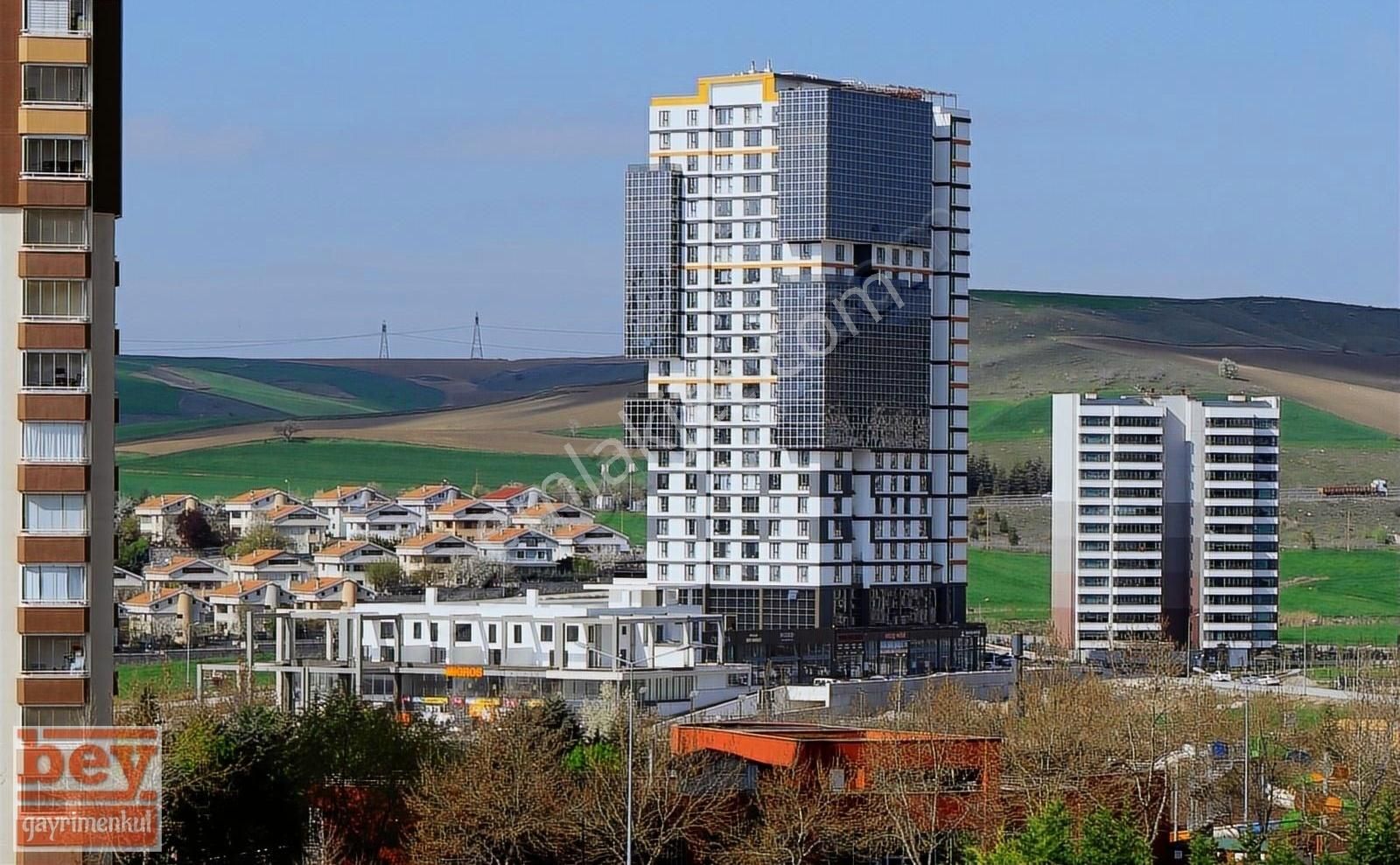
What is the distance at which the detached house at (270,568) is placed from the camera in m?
166

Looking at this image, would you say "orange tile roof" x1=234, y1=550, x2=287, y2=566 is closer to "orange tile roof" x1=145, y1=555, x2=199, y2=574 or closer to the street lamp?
"orange tile roof" x1=145, y1=555, x2=199, y2=574

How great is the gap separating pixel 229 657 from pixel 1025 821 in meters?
80.9

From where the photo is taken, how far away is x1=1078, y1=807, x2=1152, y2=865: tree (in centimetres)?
5388

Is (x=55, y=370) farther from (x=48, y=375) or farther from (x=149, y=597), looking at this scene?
(x=149, y=597)

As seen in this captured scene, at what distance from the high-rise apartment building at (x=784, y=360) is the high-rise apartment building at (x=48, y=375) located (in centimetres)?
7878

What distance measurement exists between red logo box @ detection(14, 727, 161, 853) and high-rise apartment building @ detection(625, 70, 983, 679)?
72.5 meters

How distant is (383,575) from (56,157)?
426 ft

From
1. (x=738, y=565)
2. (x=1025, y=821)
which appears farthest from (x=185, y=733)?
(x=738, y=565)

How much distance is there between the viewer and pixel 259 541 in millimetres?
189500

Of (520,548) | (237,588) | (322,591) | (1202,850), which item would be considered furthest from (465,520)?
(1202,850)

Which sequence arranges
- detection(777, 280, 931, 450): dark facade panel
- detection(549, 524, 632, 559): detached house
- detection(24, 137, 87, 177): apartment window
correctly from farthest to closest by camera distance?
detection(549, 524, 632, 559): detached house, detection(777, 280, 931, 450): dark facade panel, detection(24, 137, 87, 177): apartment window

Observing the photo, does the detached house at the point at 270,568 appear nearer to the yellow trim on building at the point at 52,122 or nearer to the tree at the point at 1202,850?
the tree at the point at 1202,850

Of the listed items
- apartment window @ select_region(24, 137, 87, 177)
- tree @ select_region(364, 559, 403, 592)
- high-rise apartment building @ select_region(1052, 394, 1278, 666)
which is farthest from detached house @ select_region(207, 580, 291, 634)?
apartment window @ select_region(24, 137, 87, 177)

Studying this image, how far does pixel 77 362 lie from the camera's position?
139 feet
